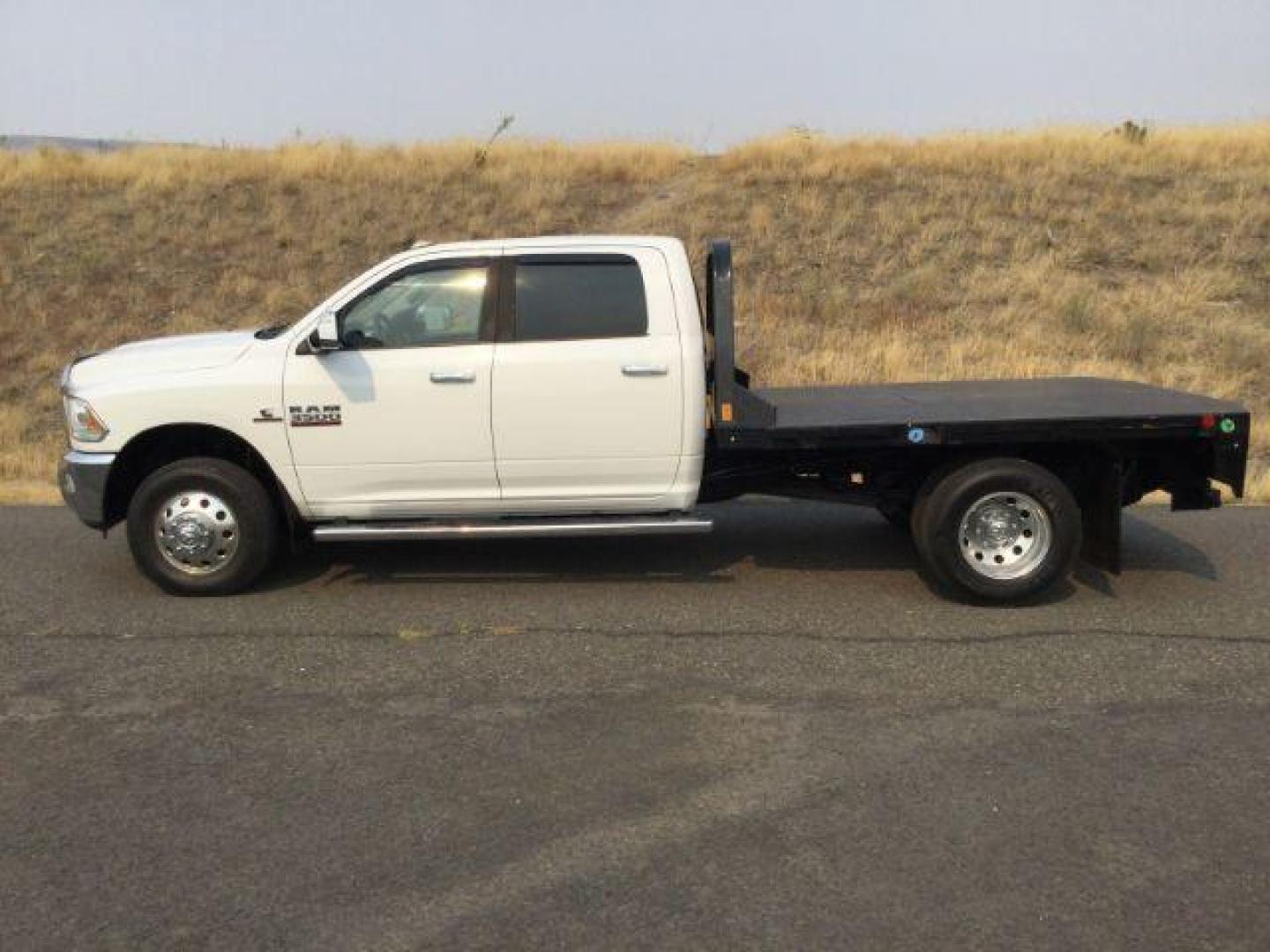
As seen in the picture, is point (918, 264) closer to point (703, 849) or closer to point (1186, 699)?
point (1186, 699)

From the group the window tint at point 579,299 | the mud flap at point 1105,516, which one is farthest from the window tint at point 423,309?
the mud flap at point 1105,516

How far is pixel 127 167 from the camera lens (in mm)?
23297

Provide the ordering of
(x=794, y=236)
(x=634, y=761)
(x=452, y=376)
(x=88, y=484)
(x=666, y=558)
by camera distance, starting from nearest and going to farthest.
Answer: (x=634, y=761) → (x=452, y=376) → (x=88, y=484) → (x=666, y=558) → (x=794, y=236)

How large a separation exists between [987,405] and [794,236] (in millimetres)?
13904

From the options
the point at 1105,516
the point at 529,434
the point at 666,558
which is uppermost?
the point at 529,434

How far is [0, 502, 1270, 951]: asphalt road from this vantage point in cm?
Answer: 331

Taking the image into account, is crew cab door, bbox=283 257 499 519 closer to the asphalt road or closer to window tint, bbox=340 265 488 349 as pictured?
window tint, bbox=340 265 488 349

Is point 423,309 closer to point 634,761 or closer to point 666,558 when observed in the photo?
point 666,558

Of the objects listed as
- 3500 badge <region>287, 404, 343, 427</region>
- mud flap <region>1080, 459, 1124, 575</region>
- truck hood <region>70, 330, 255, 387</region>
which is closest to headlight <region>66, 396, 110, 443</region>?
truck hood <region>70, 330, 255, 387</region>

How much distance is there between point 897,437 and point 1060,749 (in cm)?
216

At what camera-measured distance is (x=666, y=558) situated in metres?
7.29

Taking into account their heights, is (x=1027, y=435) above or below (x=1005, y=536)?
above

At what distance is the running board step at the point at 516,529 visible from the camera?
626cm

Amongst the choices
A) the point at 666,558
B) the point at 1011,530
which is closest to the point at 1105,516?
the point at 1011,530
